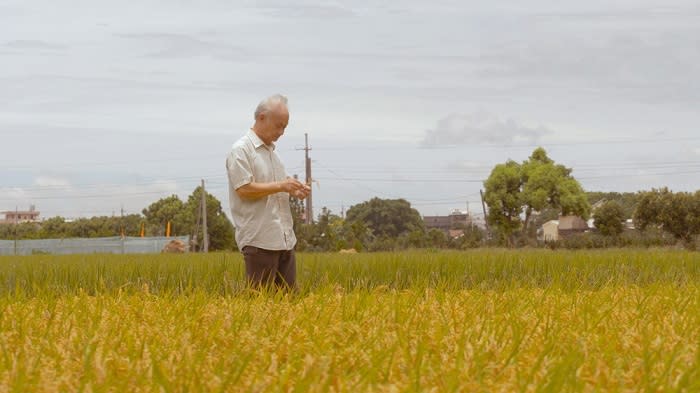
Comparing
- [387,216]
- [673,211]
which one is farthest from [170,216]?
[673,211]

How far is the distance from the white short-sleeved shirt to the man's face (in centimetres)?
9

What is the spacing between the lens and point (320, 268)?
33.7 ft

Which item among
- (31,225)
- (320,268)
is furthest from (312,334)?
(31,225)

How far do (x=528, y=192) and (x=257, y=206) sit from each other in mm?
50383

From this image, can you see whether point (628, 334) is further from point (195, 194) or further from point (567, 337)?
point (195, 194)

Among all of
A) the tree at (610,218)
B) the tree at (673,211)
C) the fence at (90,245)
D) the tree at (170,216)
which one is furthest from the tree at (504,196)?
the tree at (170,216)

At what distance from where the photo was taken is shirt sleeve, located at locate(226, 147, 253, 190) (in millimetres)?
6062

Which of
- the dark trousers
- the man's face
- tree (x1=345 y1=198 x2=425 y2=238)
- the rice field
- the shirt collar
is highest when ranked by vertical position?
tree (x1=345 y1=198 x2=425 y2=238)

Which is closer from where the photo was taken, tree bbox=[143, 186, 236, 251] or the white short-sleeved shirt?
the white short-sleeved shirt

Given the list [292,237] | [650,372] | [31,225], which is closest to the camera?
[650,372]

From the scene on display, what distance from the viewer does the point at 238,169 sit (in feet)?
19.9

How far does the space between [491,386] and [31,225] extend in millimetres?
84394

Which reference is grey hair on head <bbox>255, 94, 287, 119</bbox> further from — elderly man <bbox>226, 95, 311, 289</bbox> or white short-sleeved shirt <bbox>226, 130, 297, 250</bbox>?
white short-sleeved shirt <bbox>226, 130, 297, 250</bbox>

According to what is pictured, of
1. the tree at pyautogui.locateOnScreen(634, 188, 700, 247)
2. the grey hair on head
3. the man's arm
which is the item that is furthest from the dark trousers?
the tree at pyautogui.locateOnScreen(634, 188, 700, 247)
